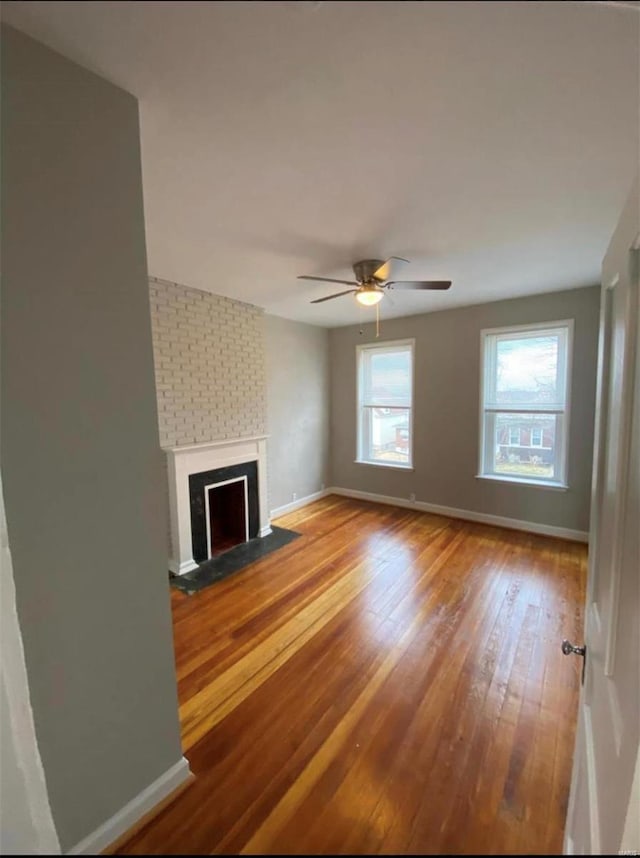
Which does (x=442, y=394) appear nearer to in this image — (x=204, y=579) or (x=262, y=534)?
(x=262, y=534)

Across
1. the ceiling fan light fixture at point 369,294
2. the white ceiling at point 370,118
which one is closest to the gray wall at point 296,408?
the ceiling fan light fixture at point 369,294

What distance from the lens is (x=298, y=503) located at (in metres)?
4.66

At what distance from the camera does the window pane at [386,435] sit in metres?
4.55

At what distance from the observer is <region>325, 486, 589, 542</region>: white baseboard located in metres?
3.47

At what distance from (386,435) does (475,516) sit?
1.45m

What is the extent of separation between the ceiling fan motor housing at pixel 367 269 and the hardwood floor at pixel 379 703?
7.48 feet

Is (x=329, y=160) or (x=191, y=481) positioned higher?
(x=329, y=160)

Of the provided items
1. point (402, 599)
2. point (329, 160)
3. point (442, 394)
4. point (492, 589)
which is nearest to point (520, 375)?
point (442, 394)

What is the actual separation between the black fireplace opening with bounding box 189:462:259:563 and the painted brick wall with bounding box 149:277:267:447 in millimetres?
370

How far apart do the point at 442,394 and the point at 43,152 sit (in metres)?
3.88

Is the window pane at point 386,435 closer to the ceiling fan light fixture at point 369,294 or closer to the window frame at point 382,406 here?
the window frame at point 382,406

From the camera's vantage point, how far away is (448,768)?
1283mm

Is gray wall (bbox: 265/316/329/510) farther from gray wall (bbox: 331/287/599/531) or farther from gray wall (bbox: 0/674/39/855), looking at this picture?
gray wall (bbox: 0/674/39/855)

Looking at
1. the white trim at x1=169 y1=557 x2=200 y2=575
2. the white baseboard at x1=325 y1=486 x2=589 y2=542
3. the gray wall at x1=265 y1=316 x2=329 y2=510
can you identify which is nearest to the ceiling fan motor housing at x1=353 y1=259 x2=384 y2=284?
the gray wall at x1=265 y1=316 x2=329 y2=510
